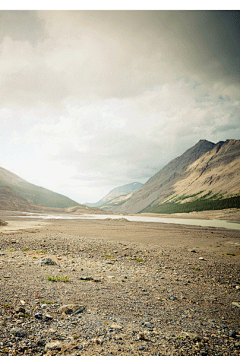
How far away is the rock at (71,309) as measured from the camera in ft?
25.2

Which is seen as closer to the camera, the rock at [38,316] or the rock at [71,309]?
the rock at [38,316]

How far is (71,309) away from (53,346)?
233 cm

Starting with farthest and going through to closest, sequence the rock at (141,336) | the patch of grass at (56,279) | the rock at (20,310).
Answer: the patch of grass at (56,279) → the rock at (20,310) → the rock at (141,336)

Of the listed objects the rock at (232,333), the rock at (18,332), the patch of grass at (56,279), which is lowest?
the patch of grass at (56,279)

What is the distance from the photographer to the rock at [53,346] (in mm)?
5457

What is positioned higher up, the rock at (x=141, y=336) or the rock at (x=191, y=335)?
the rock at (x=141, y=336)

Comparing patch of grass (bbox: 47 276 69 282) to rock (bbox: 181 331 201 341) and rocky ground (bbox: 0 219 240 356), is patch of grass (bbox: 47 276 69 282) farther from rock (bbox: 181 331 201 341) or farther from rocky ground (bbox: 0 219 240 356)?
rock (bbox: 181 331 201 341)

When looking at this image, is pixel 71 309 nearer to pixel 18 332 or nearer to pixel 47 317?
pixel 47 317

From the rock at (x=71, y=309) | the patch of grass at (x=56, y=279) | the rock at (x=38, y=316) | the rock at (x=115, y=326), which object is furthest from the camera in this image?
the patch of grass at (x=56, y=279)

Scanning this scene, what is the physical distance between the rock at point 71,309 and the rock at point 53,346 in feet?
6.58

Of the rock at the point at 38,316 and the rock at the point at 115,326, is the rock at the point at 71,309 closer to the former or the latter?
the rock at the point at 38,316

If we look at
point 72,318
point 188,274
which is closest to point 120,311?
point 72,318

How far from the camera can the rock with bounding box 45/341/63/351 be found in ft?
17.9

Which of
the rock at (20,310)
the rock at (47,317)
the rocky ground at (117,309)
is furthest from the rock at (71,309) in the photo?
the rock at (20,310)
